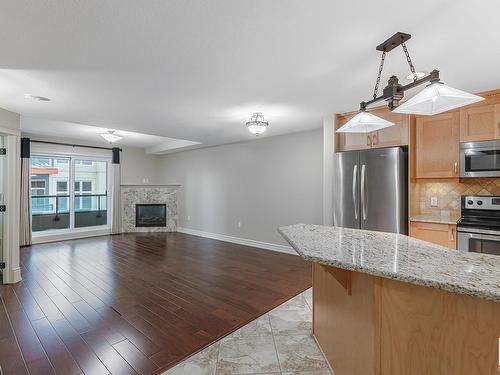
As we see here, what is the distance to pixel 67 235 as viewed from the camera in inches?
255

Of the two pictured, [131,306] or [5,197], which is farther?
[5,197]

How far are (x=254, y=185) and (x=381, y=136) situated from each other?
2947 mm

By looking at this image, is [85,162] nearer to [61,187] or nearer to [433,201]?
[61,187]

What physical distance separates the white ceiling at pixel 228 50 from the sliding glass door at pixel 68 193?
3.50m

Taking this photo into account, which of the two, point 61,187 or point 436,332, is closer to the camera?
point 436,332

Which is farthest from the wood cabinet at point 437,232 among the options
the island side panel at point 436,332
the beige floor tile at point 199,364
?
the beige floor tile at point 199,364

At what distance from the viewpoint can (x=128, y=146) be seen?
7684mm

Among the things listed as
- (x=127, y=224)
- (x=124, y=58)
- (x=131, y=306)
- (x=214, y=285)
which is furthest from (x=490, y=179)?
(x=127, y=224)

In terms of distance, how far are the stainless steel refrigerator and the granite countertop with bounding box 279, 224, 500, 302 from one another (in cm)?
145

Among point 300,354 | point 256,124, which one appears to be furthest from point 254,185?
point 300,354

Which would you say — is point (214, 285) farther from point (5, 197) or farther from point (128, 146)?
point (128, 146)

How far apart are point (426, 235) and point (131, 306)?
11.6 feet

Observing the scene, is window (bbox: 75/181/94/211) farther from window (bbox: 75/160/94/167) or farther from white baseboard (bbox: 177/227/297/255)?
white baseboard (bbox: 177/227/297/255)

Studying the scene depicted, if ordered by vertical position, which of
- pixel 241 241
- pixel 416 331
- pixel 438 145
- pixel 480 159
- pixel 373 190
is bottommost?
pixel 241 241
